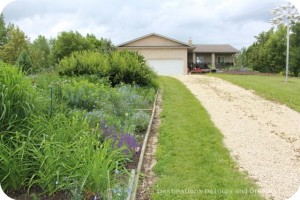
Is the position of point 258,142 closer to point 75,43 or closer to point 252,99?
point 252,99

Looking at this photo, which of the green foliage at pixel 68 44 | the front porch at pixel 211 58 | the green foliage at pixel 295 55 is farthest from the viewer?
the front porch at pixel 211 58

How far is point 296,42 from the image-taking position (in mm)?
26656

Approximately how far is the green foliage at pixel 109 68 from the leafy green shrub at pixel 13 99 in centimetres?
759

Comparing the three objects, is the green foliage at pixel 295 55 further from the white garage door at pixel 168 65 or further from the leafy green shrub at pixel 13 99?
the leafy green shrub at pixel 13 99

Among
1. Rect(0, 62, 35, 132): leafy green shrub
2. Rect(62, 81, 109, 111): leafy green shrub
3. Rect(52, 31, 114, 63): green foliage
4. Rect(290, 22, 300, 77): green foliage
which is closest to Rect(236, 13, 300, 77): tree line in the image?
Rect(290, 22, 300, 77): green foliage

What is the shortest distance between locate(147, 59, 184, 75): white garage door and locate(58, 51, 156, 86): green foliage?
14737mm

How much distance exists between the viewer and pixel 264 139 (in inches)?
242

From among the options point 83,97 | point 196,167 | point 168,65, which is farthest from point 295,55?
point 196,167

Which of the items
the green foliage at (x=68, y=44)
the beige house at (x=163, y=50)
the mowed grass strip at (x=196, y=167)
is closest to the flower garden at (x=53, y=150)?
the mowed grass strip at (x=196, y=167)

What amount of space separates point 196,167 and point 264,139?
88.1 inches

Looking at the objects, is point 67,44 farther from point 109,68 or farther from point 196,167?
point 196,167

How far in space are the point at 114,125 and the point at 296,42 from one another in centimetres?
2511

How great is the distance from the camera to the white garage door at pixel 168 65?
92.2 feet

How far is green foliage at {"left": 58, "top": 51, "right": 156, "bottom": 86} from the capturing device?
1226cm
